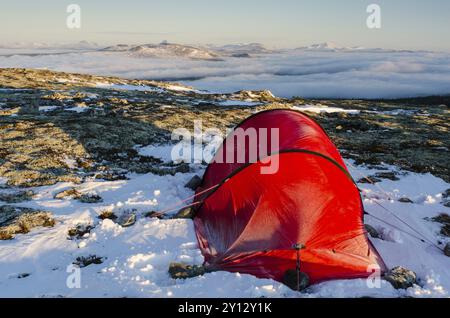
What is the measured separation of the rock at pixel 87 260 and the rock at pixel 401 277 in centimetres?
677

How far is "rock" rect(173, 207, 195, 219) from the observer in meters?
11.7

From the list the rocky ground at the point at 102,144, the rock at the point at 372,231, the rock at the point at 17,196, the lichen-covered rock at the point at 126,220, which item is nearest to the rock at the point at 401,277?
the rock at the point at 372,231

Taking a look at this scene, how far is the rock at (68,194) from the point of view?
13266 mm

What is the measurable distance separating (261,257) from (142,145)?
13.9 metres

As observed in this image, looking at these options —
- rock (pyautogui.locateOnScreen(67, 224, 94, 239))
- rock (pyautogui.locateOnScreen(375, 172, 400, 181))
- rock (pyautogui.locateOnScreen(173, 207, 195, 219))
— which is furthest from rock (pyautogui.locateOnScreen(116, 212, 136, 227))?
rock (pyautogui.locateOnScreen(375, 172, 400, 181))

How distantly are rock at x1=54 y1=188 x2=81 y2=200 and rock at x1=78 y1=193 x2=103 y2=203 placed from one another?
0.84ft

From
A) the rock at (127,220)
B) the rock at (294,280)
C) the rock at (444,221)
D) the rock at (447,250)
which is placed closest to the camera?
the rock at (294,280)

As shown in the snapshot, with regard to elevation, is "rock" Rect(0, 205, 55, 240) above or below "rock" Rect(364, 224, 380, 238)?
above

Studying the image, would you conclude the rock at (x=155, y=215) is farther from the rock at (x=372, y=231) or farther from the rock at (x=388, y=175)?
the rock at (x=388, y=175)

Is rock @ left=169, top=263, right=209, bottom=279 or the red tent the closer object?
rock @ left=169, top=263, right=209, bottom=279

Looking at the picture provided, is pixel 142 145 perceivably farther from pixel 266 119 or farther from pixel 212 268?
pixel 212 268

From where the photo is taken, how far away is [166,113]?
30625mm

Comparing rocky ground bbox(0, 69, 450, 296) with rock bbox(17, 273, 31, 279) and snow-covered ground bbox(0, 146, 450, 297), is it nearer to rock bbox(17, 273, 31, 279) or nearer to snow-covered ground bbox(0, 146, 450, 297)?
snow-covered ground bbox(0, 146, 450, 297)

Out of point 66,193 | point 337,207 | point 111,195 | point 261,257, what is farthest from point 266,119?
point 66,193
